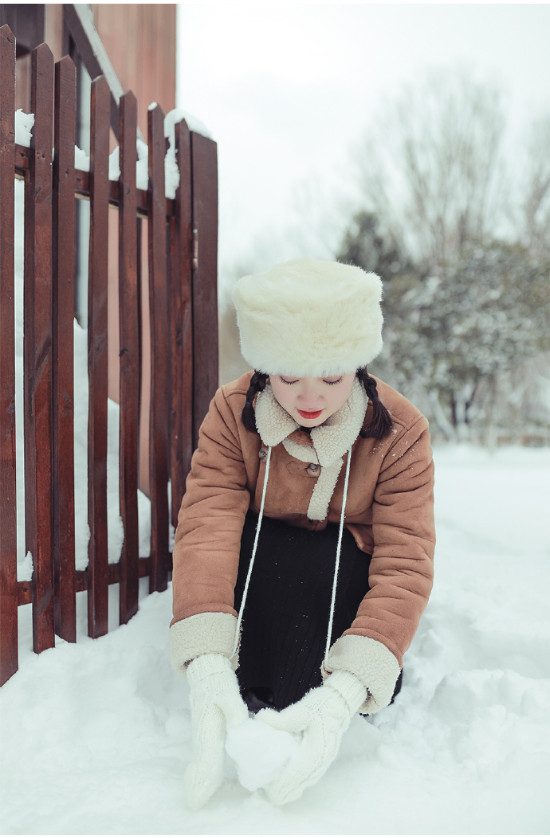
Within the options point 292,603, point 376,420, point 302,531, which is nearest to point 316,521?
point 302,531

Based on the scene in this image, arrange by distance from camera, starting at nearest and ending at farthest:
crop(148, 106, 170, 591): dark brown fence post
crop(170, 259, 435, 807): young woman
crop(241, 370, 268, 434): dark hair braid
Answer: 1. crop(170, 259, 435, 807): young woman
2. crop(241, 370, 268, 434): dark hair braid
3. crop(148, 106, 170, 591): dark brown fence post

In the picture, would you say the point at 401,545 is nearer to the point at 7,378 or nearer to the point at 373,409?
the point at 373,409

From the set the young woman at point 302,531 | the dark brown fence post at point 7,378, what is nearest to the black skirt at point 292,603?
the young woman at point 302,531

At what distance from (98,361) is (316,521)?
0.84 m

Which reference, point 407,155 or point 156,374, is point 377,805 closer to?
point 156,374

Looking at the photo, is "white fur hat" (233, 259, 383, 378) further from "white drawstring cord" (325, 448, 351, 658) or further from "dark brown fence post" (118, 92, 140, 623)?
"dark brown fence post" (118, 92, 140, 623)

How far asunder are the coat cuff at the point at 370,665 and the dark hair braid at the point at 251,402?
1.77 ft

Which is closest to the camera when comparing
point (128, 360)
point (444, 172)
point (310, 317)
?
point (310, 317)

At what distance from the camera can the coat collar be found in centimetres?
147

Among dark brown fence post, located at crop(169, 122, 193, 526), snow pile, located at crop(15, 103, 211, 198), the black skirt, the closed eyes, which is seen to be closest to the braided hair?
the closed eyes

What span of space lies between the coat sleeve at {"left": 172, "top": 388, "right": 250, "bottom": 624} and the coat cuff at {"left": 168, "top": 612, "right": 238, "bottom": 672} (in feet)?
0.04

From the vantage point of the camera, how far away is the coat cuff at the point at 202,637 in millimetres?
1367

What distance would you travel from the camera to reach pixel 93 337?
75.9 inches

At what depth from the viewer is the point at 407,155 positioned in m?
12.4
